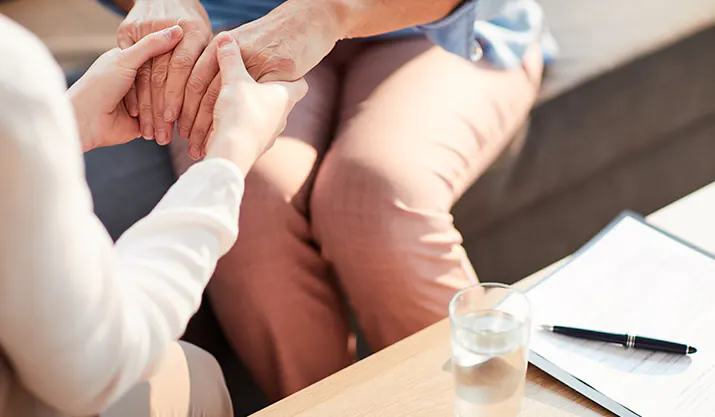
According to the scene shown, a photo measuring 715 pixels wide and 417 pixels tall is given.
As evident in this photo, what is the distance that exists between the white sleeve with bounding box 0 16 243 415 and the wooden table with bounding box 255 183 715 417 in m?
0.20

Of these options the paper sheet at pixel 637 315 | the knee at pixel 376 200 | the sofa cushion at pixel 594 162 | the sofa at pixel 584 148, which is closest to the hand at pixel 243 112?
the knee at pixel 376 200

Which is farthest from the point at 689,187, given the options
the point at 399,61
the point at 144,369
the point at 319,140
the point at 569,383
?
the point at 144,369

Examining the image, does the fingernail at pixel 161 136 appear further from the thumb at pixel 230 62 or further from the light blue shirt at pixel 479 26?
the light blue shirt at pixel 479 26

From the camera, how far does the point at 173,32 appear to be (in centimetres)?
93

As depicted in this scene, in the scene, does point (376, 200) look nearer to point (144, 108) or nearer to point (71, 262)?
point (144, 108)

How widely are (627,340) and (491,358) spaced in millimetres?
167

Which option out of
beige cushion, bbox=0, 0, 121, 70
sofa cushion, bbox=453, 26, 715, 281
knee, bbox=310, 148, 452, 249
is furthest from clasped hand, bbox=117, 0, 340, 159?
beige cushion, bbox=0, 0, 121, 70

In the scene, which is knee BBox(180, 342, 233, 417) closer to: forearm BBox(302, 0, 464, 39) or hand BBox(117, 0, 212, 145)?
hand BBox(117, 0, 212, 145)

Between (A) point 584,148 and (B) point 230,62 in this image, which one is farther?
(A) point 584,148

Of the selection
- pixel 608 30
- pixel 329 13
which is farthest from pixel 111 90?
pixel 608 30

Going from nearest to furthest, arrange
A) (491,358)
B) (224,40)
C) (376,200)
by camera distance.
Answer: (491,358)
(224,40)
(376,200)

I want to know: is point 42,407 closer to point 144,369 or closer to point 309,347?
point 144,369

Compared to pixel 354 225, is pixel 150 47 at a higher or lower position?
higher

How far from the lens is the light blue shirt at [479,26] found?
1.17 metres
